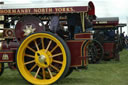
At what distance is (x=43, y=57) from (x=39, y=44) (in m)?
0.40

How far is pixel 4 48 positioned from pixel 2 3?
37.7 inches

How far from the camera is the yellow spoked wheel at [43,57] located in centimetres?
543

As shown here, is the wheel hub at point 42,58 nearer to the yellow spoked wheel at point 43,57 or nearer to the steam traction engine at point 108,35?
the yellow spoked wheel at point 43,57

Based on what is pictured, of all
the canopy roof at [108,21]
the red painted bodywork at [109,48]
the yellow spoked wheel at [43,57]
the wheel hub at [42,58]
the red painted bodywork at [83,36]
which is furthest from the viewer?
the red painted bodywork at [109,48]

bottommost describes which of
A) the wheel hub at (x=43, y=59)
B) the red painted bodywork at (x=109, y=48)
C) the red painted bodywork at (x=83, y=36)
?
the red painted bodywork at (x=109, y=48)

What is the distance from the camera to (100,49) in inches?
443

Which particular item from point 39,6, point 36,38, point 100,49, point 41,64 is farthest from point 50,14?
point 100,49

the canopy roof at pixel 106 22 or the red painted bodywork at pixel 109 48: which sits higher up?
the canopy roof at pixel 106 22

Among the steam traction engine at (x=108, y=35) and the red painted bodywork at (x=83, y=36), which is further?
the steam traction engine at (x=108, y=35)

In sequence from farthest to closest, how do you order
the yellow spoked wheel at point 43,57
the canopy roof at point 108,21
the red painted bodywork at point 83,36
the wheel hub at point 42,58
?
the canopy roof at point 108,21
the red painted bodywork at point 83,36
the wheel hub at point 42,58
the yellow spoked wheel at point 43,57

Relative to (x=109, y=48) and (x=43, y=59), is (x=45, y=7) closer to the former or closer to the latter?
(x=43, y=59)

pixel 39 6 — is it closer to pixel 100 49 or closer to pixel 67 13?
pixel 67 13

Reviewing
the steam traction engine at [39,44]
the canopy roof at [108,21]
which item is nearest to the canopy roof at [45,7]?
the steam traction engine at [39,44]

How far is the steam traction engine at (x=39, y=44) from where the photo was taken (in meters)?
5.55
